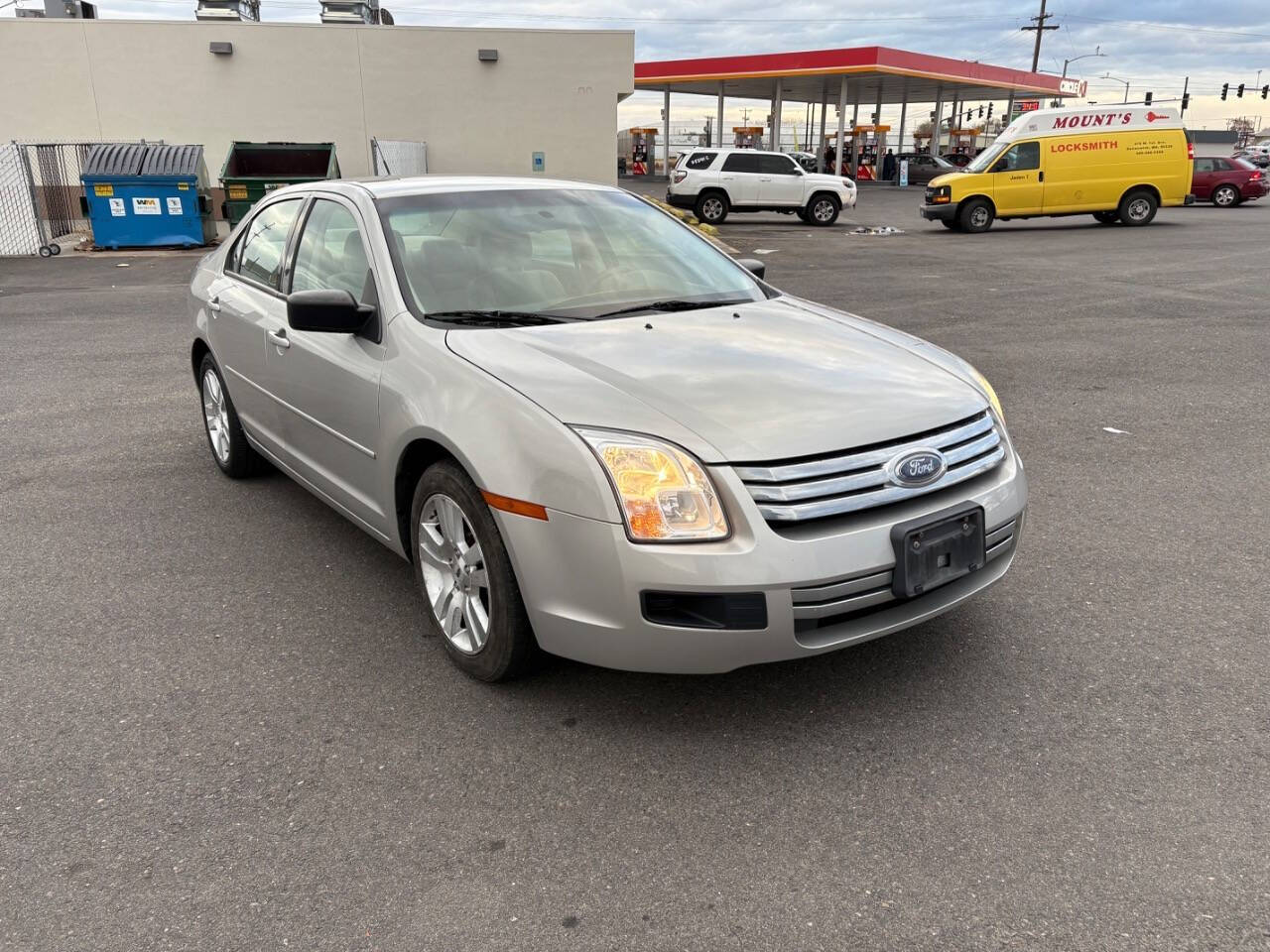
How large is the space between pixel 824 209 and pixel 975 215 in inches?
162

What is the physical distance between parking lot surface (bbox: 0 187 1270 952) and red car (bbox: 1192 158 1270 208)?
29.1 m

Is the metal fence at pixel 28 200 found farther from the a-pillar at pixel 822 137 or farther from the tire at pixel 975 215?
the a-pillar at pixel 822 137

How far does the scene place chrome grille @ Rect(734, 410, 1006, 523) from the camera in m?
2.69

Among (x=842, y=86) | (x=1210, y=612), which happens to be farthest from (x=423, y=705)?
(x=842, y=86)

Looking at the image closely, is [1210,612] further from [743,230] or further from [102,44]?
[102,44]

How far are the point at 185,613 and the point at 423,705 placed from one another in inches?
49.2

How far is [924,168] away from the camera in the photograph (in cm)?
4500

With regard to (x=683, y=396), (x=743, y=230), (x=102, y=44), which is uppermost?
(x=102, y=44)

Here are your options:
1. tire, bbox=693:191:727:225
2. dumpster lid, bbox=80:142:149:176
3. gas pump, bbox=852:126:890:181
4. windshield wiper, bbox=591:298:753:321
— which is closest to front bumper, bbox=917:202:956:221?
tire, bbox=693:191:727:225

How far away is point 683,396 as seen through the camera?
293 centimetres

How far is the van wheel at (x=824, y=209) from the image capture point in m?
24.8

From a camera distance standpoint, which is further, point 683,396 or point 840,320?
point 840,320

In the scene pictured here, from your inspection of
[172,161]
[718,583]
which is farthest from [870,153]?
[718,583]

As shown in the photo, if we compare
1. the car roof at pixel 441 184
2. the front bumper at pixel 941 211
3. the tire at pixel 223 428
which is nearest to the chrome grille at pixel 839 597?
the car roof at pixel 441 184
